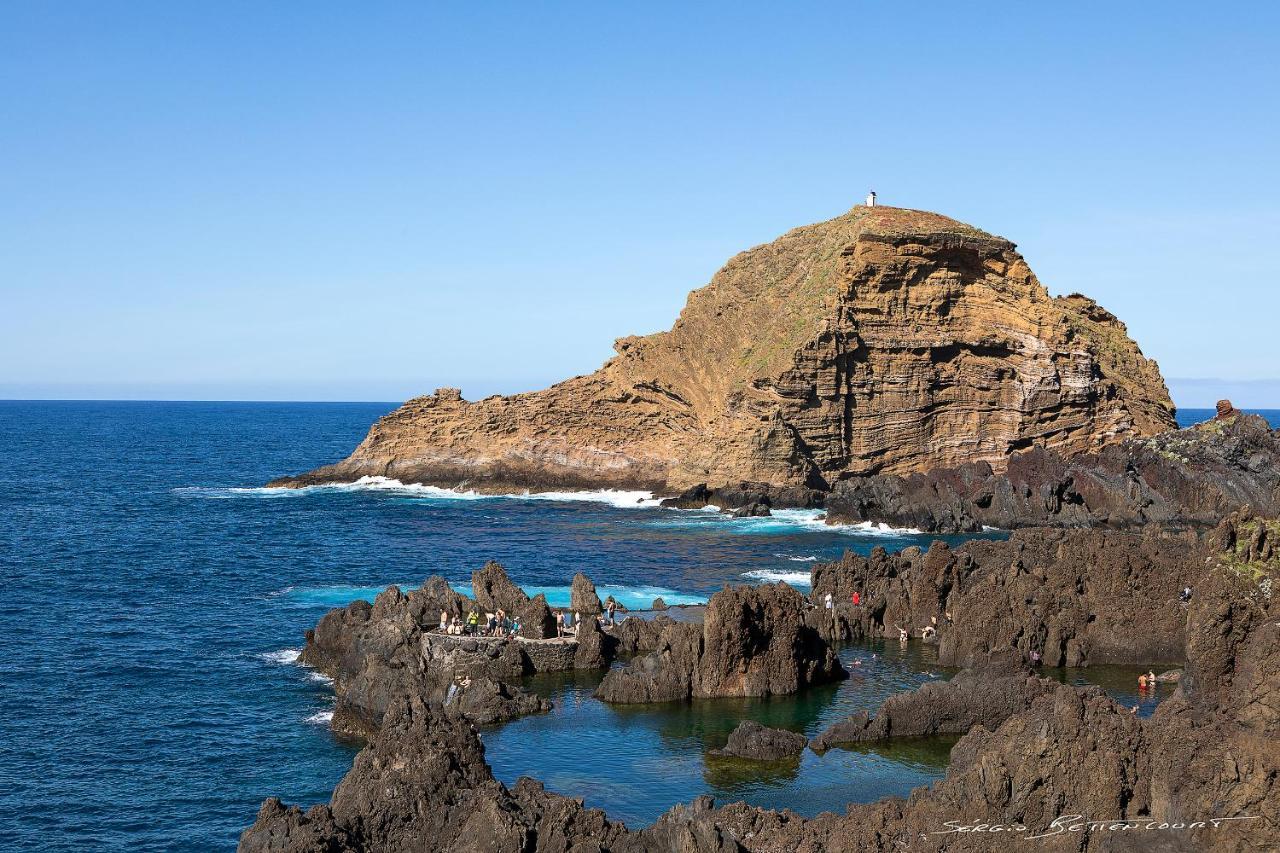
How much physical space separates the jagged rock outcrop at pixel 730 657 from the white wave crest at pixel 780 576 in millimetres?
19026

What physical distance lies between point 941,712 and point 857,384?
208 feet

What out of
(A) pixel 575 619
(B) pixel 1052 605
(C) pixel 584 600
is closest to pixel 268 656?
(A) pixel 575 619

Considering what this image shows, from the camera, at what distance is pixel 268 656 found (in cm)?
4872

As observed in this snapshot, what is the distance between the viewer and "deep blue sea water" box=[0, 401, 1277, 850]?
3275 centimetres

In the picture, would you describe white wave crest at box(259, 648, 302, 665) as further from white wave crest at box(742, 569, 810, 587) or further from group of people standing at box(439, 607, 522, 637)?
white wave crest at box(742, 569, 810, 587)

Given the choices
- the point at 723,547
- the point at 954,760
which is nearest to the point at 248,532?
the point at 723,547

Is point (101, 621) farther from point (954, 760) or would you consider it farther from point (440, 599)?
point (954, 760)

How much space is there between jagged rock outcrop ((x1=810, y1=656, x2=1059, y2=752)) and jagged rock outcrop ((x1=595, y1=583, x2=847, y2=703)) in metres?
5.29

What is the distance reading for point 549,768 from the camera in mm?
34344

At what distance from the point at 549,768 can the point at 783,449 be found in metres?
62.9

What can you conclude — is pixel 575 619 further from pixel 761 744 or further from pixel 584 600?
pixel 761 744

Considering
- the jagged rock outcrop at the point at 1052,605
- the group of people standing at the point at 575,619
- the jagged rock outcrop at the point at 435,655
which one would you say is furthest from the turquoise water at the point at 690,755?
the jagged rock outcrop at the point at 1052,605

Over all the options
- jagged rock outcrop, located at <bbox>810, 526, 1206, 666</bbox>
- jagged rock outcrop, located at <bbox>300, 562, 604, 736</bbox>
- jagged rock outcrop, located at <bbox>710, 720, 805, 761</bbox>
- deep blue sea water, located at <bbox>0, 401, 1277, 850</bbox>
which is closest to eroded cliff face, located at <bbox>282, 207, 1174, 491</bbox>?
deep blue sea water, located at <bbox>0, 401, 1277, 850</bbox>

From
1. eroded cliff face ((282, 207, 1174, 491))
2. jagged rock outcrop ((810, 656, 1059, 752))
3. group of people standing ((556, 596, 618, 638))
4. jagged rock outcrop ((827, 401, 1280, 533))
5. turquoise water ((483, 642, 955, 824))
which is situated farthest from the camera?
eroded cliff face ((282, 207, 1174, 491))
